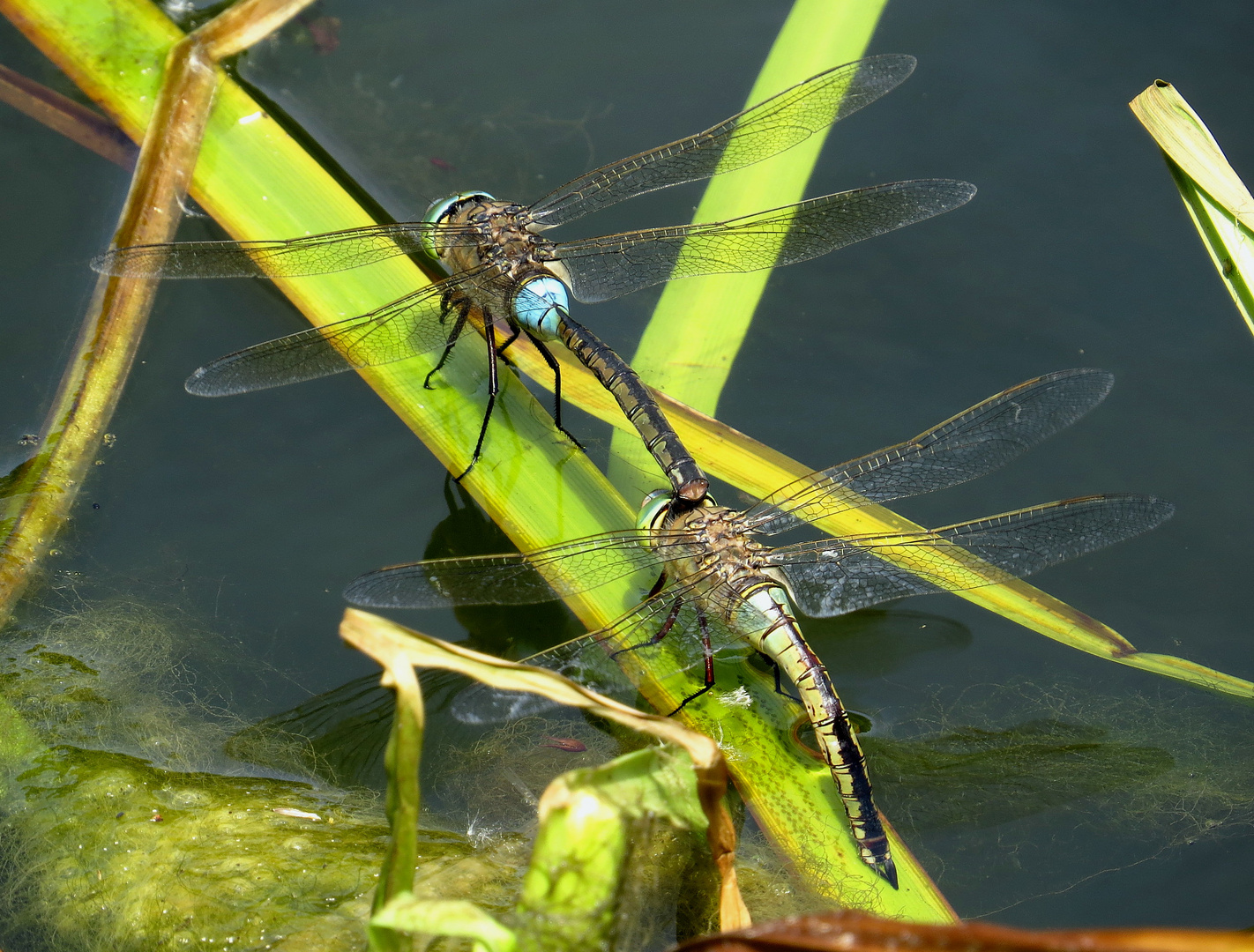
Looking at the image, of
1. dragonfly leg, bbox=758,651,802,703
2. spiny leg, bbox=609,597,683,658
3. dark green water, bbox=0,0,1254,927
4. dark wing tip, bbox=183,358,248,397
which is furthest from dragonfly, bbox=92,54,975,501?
dragonfly leg, bbox=758,651,802,703

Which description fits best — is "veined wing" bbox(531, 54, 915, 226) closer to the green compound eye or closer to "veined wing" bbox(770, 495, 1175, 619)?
the green compound eye

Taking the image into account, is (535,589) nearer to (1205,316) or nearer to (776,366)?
(776,366)

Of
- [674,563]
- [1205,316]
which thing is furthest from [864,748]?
[1205,316]

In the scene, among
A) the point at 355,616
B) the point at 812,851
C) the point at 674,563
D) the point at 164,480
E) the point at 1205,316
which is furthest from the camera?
the point at 1205,316

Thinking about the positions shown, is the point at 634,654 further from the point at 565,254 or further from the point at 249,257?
the point at 249,257

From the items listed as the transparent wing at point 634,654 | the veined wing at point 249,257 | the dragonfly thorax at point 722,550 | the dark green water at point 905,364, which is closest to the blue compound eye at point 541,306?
the dark green water at point 905,364
